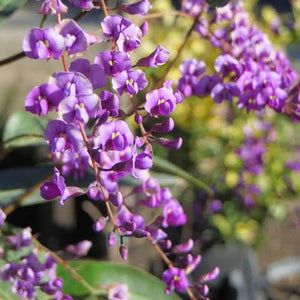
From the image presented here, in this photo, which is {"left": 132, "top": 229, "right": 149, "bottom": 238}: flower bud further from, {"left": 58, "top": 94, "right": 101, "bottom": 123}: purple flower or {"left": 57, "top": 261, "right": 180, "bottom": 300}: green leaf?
{"left": 57, "top": 261, "right": 180, "bottom": 300}: green leaf

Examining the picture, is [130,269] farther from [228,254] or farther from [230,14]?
[228,254]

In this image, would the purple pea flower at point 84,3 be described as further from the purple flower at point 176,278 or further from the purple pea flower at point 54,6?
the purple flower at point 176,278

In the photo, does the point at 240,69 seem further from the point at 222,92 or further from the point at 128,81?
the point at 128,81

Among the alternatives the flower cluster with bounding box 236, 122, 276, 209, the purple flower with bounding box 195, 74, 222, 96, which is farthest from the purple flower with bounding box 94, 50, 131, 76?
the flower cluster with bounding box 236, 122, 276, 209

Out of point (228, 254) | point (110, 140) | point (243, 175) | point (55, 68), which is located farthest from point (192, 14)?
point (228, 254)

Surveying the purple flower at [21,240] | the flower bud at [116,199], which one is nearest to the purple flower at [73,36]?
the flower bud at [116,199]

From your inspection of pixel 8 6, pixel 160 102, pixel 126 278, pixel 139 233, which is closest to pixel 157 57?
pixel 160 102
